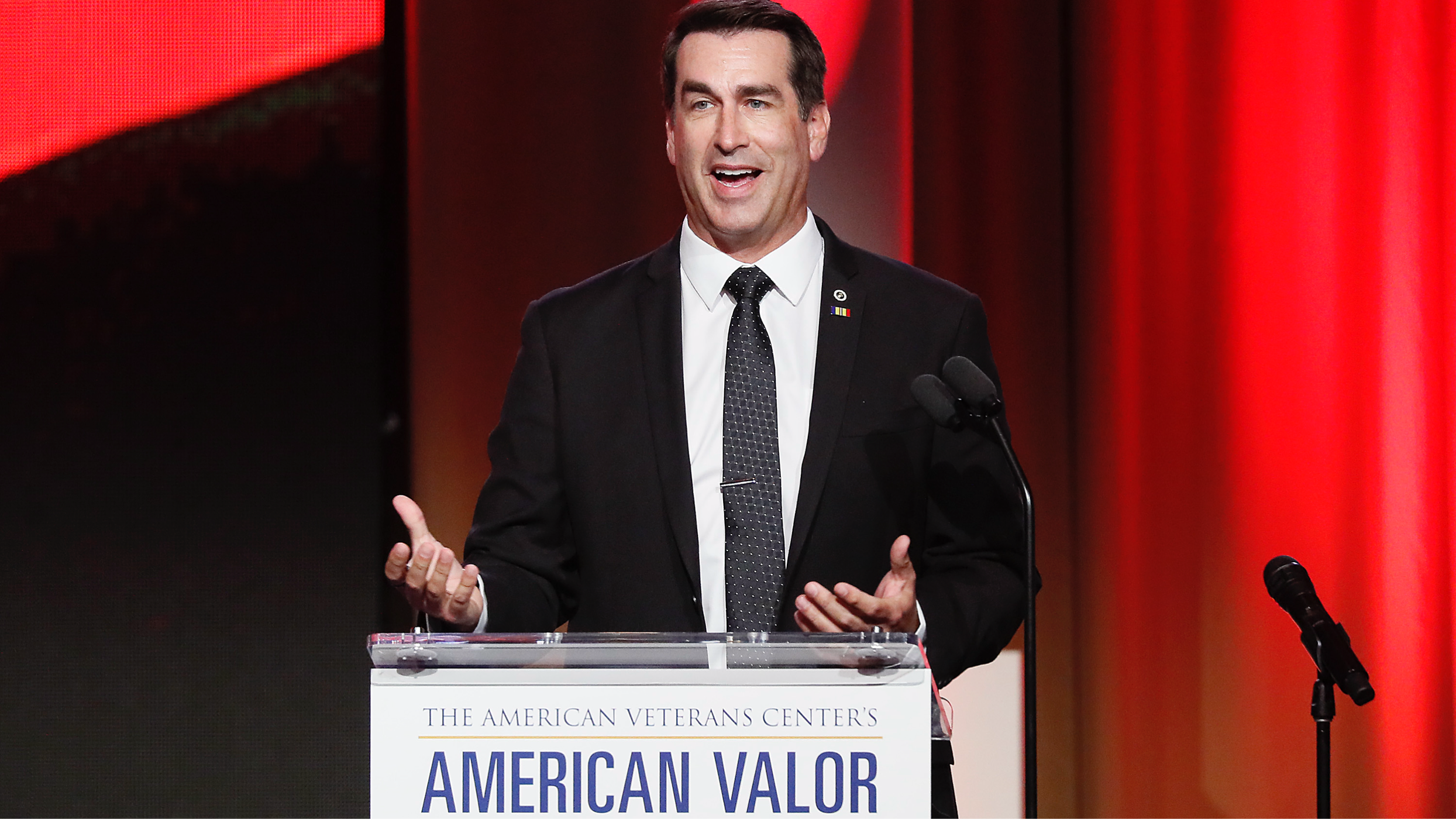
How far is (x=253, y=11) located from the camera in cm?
327

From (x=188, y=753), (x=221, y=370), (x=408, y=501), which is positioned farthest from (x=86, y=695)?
(x=408, y=501)

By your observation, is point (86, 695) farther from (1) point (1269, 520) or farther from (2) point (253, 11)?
(1) point (1269, 520)

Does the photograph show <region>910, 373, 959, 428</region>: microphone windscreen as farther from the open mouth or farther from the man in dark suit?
the open mouth

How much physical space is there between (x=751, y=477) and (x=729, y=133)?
0.54m

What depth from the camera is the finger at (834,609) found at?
52.9 inches

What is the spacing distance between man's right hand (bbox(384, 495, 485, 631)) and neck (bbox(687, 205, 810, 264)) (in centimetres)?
81

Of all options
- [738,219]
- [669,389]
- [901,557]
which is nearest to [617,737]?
[901,557]

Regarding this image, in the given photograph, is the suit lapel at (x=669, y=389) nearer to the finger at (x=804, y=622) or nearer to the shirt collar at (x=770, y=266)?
the shirt collar at (x=770, y=266)

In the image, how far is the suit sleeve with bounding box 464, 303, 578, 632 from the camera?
208cm

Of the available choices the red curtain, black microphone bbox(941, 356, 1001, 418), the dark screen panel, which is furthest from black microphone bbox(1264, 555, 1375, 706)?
the dark screen panel

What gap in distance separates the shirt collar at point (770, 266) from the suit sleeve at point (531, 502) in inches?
11.0

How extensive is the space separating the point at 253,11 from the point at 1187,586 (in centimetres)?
262

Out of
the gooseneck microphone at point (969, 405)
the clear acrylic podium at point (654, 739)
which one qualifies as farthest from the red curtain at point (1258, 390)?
the clear acrylic podium at point (654, 739)

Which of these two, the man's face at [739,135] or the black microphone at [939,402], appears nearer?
the black microphone at [939,402]
